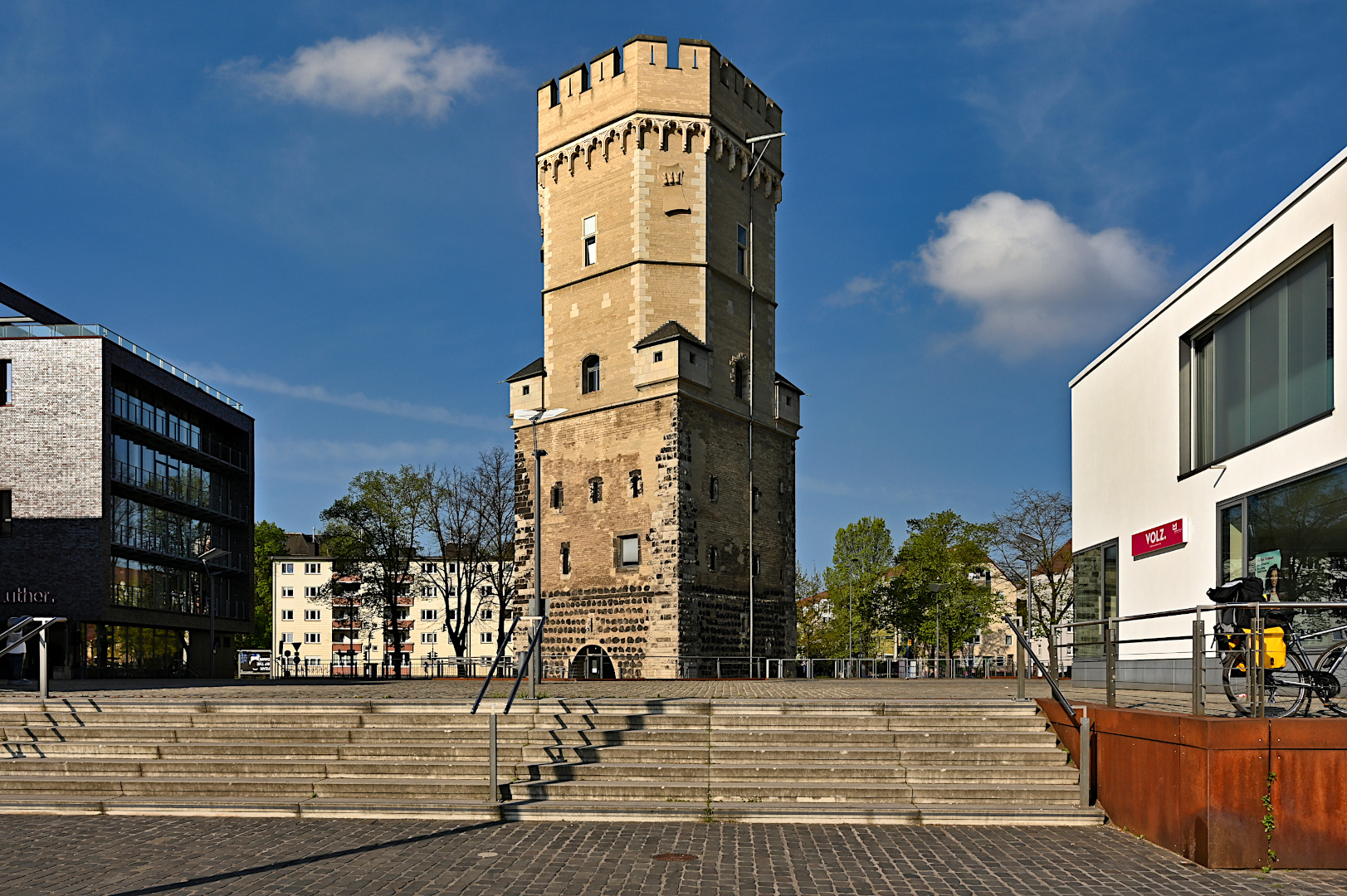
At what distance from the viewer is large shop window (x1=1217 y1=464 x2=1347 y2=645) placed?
12648mm

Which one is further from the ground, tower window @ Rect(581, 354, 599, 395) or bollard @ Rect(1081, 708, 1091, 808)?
tower window @ Rect(581, 354, 599, 395)

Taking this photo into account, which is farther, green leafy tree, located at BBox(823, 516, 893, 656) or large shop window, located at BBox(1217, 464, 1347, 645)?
green leafy tree, located at BBox(823, 516, 893, 656)

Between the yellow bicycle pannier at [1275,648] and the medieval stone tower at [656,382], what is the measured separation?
2854 cm

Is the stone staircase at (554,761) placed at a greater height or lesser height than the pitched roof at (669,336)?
lesser

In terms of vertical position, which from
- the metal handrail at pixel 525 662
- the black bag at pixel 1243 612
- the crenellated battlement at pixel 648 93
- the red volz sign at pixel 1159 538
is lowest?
the metal handrail at pixel 525 662

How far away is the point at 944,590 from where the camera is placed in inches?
2410

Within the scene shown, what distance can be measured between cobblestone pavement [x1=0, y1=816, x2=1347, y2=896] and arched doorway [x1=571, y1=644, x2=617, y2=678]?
29.1 metres

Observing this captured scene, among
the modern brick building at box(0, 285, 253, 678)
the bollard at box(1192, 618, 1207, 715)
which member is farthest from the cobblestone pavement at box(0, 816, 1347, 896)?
the modern brick building at box(0, 285, 253, 678)

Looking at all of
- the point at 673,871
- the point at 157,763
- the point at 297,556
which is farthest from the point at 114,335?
the point at 297,556

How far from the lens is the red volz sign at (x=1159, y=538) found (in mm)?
16422

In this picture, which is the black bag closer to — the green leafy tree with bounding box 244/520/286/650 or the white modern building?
the white modern building

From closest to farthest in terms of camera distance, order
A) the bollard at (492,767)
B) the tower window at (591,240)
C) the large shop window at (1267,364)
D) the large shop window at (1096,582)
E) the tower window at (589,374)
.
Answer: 1. the bollard at (492,767)
2. the large shop window at (1267,364)
3. the large shop window at (1096,582)
4. the tower window at (589,374)
5. the tower window at (591,240)

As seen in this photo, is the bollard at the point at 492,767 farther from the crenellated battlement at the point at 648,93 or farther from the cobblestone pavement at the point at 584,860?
the crenellated battlement at the point at 648,93

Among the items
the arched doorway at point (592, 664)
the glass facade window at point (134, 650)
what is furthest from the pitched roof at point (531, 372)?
the glass facade window at point (134, 650)
